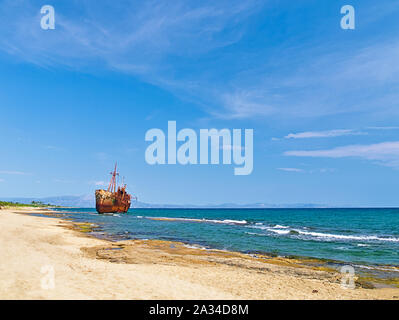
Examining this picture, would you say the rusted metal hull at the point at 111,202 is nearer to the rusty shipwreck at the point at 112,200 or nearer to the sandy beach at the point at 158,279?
the rusty shipwreck at the point at 112,200

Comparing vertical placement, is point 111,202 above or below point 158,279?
below

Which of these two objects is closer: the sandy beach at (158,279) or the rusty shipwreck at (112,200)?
the sandy beach at (158,279)

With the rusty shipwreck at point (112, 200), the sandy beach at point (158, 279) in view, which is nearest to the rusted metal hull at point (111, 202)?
the rusty shipwreck at point (112, 200)

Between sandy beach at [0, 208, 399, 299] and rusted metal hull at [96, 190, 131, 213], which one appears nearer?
sandy beach at [0, 208, 399, 299]

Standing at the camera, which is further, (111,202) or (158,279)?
(111,202)

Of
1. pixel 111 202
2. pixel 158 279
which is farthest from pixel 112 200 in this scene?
pixel 158 279

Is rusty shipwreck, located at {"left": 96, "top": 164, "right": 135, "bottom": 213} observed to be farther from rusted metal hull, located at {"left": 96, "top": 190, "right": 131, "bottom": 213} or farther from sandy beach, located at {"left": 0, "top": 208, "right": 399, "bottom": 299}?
sandy beach, located at {"left": 0, "top": 208, "right": 399, "bottom": 299}

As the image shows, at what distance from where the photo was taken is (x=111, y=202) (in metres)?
106

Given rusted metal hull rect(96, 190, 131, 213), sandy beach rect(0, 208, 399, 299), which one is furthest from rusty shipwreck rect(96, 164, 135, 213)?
sandy beach rect(0, 208, 399, 299)

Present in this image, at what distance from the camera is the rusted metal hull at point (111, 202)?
4053 inches

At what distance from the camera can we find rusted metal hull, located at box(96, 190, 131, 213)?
10294 centimetres

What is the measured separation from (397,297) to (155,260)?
1400 cm

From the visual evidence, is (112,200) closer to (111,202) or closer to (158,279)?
(111,202)
